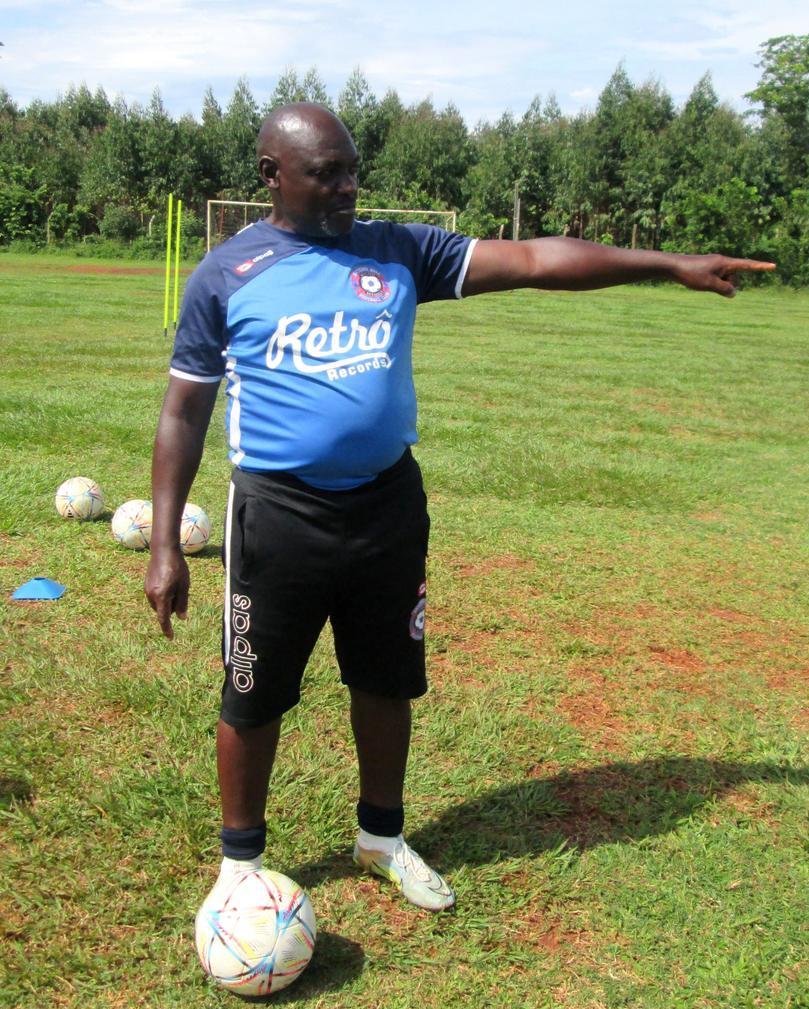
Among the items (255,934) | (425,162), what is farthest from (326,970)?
(425,162)

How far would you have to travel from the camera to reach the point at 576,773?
12.4ft

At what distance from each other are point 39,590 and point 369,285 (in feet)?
10.9

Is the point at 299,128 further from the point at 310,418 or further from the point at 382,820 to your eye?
the point at 382,820

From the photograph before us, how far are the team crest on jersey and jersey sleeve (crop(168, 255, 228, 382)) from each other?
0.34 metres

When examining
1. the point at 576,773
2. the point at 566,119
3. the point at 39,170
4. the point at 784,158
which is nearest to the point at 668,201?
the point at 784,158

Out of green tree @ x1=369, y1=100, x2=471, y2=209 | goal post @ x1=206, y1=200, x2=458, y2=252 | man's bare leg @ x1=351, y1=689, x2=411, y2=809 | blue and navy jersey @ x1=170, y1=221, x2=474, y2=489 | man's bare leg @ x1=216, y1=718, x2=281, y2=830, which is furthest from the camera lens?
green tree @ x1=369, y1=100, x2=471, y2=209

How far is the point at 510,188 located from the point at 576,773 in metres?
45.3

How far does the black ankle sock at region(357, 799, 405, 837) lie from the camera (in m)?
3.06

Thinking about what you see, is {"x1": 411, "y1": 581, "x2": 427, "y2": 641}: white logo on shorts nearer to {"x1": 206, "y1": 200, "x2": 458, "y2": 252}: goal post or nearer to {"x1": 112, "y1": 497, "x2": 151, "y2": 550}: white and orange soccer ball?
{"x1": 112, "y1": 497, "x2": 151, "y2": 550}: white and orange soccer ball

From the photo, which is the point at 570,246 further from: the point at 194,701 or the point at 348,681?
the point at 194,701

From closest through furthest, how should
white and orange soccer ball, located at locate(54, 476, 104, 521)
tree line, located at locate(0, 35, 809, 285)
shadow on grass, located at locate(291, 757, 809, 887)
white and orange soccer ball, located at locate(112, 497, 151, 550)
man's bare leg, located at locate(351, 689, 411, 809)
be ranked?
man's bare leg, located at locate(351, 689, 411, 809) → shadow on grass, located at locate(291, 757, 809, 887) → white and orange soccer ball, located at locate(112, 497, 151, 550) → white and orange soccer ball, located at locate(54, 476, 104, 521) → tree line, located at locate(0, 35, 809, 285)

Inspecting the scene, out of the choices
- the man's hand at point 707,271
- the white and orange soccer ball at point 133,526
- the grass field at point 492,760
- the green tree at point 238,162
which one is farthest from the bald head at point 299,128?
the green tree at point 238,162

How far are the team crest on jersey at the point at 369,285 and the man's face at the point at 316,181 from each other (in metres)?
0.12

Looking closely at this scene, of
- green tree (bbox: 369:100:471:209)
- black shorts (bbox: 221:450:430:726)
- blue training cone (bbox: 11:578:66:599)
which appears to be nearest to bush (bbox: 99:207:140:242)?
green tree (bbox: 369:100:471:209)
